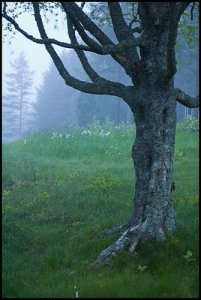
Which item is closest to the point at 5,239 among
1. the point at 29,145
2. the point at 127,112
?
the point at 29,145

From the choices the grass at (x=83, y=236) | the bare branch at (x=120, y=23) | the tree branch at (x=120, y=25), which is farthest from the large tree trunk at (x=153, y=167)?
the bare branch at (x=120, y=23)

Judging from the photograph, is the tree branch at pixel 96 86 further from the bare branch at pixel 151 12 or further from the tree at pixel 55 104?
the tree at pixel 55 104

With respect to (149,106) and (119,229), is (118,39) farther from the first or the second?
(119,229)

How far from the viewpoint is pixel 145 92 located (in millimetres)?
8266

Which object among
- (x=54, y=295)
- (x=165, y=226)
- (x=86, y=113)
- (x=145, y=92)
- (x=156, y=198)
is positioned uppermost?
(x=86, y=113)

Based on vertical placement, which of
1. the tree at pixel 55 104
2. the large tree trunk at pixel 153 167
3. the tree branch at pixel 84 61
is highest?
the tree at pixel 55 104

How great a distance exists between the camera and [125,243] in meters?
7.50

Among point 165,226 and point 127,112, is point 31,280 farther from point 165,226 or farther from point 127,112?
point 127,112

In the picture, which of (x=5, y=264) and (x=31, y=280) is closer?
(x=31, y=280)

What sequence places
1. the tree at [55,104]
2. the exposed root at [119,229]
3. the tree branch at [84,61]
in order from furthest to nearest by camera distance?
the tree at [55,104], the tree branch at [84,61], the exposed root at [119,229]

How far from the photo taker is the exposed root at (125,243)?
726 centimetres

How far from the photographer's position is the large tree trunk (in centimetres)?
772

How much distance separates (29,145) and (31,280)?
20.8 m

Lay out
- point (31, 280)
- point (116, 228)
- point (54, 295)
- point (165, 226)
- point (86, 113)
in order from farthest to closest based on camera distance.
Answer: point (86, 113)
point (116, 228)
point (165, 226)
point (31, 280)
point (54, 295)
